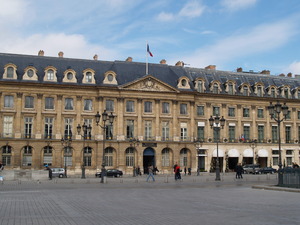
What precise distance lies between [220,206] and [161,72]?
50.6 metres

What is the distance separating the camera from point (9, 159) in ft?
185

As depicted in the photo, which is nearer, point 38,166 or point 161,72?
point 38,166

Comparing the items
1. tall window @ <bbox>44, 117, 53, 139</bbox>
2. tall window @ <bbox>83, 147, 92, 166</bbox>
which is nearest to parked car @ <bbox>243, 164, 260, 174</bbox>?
tall window @ <bbox>83, 147, 92, 166</bbox>

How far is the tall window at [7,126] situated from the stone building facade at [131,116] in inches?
5.1

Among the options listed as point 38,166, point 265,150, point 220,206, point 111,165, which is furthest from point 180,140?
point 220,206

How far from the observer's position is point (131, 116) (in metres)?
61.7

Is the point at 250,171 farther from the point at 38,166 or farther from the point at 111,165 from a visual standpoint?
the point at 38,166

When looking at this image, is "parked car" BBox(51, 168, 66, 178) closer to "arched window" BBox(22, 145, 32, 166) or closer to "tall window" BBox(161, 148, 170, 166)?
"arched window" BBox(22, 145, 32, 166)

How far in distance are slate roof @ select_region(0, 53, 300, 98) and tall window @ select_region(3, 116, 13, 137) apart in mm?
5498

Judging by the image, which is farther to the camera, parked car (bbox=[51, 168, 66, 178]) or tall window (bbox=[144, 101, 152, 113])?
tall window (bbox=[144, 101, 152, 113])

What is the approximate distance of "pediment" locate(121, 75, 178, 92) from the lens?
2429 inches

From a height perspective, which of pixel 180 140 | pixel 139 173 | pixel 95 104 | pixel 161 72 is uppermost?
pixel 161 72

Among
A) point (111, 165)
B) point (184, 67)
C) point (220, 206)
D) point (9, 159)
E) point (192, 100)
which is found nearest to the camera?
point (220, 206)

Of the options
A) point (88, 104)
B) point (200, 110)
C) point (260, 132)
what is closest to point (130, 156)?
point (88, 104)
